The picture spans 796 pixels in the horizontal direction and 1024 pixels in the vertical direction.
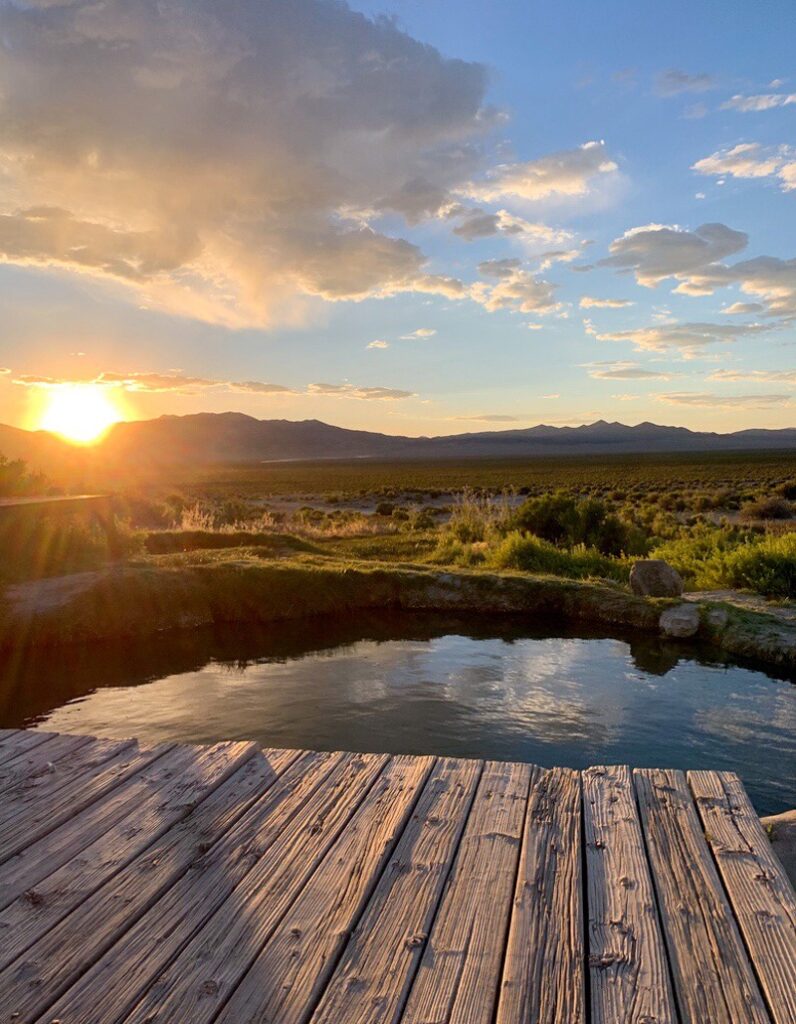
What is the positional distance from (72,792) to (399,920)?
1637 millimetres

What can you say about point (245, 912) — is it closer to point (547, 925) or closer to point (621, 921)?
point (547, 925)

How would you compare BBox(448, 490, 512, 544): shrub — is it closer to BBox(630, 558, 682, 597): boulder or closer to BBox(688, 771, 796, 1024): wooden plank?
BBox(630, 558, 682, 597): boulder

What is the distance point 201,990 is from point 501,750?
4772mm

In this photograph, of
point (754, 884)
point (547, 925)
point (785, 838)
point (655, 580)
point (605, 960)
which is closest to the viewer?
point (605, 960)

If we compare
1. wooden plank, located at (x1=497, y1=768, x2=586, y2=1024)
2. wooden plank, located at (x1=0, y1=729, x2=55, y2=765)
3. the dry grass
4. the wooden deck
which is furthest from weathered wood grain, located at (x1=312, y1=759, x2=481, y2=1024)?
the dry grass

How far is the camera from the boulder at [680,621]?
10.4 m

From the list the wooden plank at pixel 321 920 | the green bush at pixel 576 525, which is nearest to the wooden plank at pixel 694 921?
the wooden plank at pixel 321 920

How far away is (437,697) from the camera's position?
8047mm

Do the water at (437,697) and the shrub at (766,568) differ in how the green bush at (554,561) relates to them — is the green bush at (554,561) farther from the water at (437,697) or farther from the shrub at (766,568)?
the water at (437,697)

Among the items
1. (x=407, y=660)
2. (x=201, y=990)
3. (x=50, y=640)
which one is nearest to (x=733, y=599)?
(x=407, y=660)

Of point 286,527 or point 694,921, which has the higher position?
point 694,921

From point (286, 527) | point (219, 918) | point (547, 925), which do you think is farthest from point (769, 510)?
point (219, 918)

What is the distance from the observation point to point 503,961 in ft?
7.24

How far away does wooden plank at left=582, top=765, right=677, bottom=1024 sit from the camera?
2043mm
